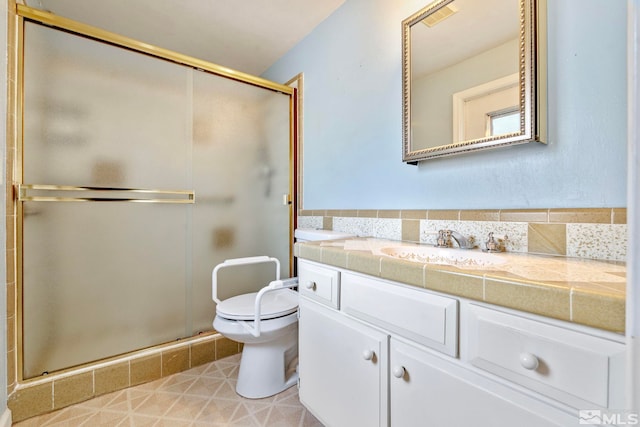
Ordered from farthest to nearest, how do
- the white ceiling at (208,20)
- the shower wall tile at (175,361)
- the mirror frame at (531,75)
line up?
1. the white ceiling at (208,20)
2. the shower wall tile at (175,361)
3. the mirror frame at (531,75)

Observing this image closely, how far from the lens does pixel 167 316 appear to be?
5.59ft

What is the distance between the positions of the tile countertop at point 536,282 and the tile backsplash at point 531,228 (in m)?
0.05

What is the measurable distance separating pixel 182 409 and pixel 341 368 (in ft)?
2.95

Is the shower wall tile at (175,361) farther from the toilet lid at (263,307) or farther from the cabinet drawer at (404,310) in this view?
the cabinet drawer at (404,310)

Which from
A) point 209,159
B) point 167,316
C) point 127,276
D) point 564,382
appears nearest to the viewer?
point 564,382

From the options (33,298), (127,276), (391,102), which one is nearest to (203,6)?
(391,102)

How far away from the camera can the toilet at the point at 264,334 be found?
1369mm

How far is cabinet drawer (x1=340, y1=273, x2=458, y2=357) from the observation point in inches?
27.4

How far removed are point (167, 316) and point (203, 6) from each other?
192 cm

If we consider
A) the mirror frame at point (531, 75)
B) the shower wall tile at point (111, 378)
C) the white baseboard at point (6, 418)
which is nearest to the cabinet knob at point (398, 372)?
the mirror frame at point (531, 75)

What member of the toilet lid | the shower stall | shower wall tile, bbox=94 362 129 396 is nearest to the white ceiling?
the shower stall

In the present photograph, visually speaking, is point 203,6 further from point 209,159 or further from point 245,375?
point 245,375

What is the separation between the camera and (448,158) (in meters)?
1.21

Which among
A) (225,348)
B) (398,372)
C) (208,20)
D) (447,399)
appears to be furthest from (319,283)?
(208,20)
